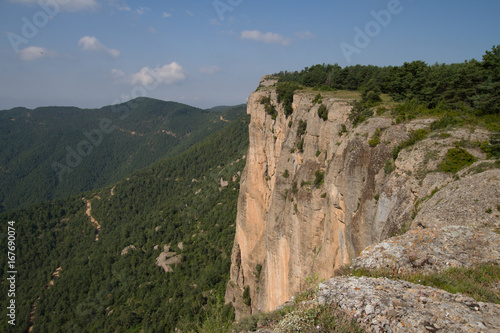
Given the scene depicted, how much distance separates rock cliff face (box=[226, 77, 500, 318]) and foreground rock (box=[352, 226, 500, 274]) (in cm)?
102

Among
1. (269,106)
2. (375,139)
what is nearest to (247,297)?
(269,106)

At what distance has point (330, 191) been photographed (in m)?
17.6

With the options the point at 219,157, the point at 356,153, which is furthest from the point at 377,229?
the point at 219,157

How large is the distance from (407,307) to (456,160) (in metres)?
8.77

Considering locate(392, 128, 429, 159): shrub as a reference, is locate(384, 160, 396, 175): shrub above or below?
below

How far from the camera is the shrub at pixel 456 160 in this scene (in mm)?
11344

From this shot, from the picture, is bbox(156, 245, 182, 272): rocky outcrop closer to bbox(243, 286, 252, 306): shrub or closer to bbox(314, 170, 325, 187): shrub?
bbox(243, 286, 252, 306): shrub

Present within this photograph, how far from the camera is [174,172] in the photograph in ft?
381

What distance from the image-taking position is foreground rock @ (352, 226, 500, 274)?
7551mm

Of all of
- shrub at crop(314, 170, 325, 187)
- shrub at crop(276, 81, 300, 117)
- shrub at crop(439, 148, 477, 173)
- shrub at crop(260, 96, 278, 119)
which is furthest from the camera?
shrub at crop(260, 96, 278, 119)

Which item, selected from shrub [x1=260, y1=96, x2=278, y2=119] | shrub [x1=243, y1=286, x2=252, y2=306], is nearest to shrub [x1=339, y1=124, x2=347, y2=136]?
shrub [x1=260, y1=96, x2=278, y2=119]

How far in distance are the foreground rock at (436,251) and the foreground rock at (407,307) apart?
1175 millimetres

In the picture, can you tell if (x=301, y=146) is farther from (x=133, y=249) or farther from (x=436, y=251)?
(x=133, y=249)

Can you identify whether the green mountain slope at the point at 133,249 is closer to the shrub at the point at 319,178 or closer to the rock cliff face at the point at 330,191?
the rock cliff face at the point at 330,191
